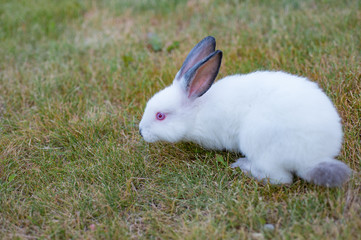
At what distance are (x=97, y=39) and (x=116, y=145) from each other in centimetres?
240

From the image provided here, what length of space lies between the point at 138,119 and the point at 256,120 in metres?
1.41

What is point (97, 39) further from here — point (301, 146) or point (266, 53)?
point (301, 146)

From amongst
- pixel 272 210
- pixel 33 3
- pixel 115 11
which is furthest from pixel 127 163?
pixel 33 3

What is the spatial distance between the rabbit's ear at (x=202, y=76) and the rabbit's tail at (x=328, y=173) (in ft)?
3.48

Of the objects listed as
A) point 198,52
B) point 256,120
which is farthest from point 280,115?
point 198,52

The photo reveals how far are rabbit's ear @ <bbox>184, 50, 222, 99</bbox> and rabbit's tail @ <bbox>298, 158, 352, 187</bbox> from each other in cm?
106

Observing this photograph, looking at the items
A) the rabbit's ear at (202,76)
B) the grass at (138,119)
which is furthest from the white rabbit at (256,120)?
the grass at (138,119)

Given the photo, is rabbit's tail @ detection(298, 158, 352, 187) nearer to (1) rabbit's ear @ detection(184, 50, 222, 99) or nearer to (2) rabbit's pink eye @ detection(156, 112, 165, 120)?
(1) rabbit's ear @ detection(184, 50, 222, 99)

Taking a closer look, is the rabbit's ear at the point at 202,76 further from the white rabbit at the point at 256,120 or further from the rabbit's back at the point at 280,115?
the rabbit's back at the point at 280,115

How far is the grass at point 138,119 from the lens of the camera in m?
2.67

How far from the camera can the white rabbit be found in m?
2.68

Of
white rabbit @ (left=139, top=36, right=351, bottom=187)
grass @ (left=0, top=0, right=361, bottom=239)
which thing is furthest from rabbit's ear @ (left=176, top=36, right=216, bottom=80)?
grass @ (left=0, top=0, right=361, bottom=239)

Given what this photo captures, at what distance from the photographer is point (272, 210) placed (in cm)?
266

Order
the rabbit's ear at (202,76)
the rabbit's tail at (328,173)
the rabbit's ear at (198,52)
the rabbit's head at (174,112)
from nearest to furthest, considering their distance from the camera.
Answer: the rabbit's tail at (328,173)
the rabbit's ear at (202,76)
the rabbit's head at (174,112)
the rabbit's ear at (198,52)
